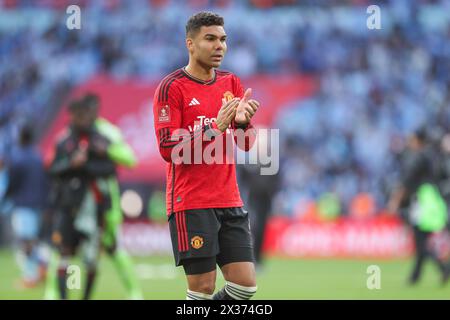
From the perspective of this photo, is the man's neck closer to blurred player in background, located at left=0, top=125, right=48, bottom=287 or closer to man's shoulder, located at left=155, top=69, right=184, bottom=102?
man's shoulder, located at left=155, top=69, right=184, bottom=102

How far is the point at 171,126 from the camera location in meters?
6.82

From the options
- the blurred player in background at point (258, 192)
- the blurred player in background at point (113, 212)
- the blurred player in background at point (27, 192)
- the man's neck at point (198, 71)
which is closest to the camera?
the man's neck at point (198, 71)

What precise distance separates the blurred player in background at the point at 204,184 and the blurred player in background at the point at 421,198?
780 cm

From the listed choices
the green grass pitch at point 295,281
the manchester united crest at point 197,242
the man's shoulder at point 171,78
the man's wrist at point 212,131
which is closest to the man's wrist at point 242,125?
the man's wrist at point 212,131

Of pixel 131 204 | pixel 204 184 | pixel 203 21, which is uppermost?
pixel 203 21

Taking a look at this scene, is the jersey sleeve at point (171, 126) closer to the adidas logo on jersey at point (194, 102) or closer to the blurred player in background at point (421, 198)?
the adidas logo on jersey at point (194, 102)

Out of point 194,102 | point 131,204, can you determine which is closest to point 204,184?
point 194,102

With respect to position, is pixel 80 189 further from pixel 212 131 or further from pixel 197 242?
pixel 212 131

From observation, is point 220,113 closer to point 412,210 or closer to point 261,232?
point 412,210

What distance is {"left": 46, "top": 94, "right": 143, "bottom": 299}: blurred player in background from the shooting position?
1073 cm

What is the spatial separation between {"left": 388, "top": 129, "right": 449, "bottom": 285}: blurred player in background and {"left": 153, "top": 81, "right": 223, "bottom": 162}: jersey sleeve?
27.1 ft

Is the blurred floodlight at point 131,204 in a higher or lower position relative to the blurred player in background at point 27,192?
lower

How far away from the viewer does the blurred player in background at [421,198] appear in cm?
1441

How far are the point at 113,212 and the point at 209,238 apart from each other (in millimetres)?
4336
